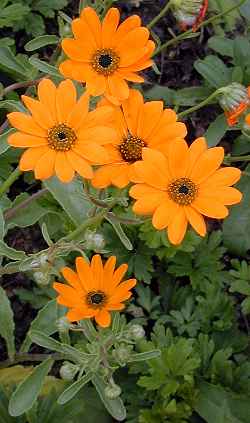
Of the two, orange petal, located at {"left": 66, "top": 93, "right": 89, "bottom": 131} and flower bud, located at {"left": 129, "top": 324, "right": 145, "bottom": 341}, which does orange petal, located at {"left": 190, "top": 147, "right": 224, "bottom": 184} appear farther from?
flower bud, located at {"left": 129, "top": 324, "right": 145, "bottom": 341}

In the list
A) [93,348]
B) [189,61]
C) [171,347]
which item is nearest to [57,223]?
[171,347]

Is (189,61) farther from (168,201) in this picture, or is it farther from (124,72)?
(168,201)

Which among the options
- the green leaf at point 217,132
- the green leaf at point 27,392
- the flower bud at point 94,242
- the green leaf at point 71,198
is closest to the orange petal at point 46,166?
the flower bud at point 94,242

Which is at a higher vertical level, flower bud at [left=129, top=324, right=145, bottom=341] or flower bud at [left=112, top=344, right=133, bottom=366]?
flower bud at [left=129, top=324, right=145, bottom=341]

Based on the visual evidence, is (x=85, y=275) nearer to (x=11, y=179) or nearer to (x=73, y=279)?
(x=73, y=279)

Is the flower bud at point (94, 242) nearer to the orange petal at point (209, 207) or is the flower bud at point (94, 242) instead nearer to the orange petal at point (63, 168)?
the orange petal at point (63, 168)

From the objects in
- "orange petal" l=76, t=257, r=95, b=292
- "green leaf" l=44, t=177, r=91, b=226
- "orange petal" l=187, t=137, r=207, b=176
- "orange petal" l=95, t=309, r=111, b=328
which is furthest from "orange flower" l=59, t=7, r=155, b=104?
"orange petal" l=95, t=309, r=111, b=328

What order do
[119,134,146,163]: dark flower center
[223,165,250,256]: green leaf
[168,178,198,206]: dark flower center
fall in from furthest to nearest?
Answer: [223,165,250,256]: green leaf, [119,134,146,163]: dark flower center, [168,178,198,206]: dark flower center
